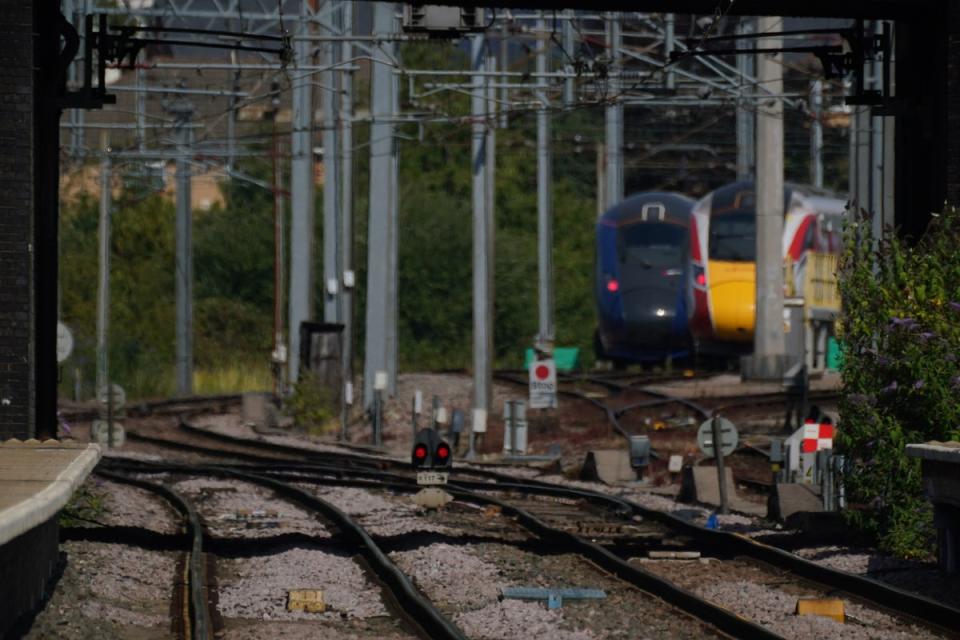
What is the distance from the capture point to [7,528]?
721cm

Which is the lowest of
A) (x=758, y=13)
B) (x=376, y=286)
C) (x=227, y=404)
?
(x=227, y=404)

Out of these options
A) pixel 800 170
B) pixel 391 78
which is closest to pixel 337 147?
pixel 391 78

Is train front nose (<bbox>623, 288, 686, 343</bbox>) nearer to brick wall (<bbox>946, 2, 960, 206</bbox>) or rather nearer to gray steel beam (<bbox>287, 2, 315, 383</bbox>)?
gray steel beam (<bbox>287, 2, 315, 383</bbox>)

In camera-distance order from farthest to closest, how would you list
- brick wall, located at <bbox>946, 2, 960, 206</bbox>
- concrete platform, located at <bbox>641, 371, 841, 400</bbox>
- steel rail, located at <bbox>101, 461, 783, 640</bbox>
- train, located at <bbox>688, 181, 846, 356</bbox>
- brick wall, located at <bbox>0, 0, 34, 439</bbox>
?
train, located at <bbox>688, 181, 846, 356</bbox> < concrete platform, located at <bbox>641, 371, 841, 400</bbox> < brick wall, located at <bbox>946, 2, 960, 206</bbox> < brick wall, located at <bbox>0, 0, 34, 439</bbox> < steel rail, located at <bbox>101, 461, 783, 640</bbox>

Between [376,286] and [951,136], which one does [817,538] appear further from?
[376,286]

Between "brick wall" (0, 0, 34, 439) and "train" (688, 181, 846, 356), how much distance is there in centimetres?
2665

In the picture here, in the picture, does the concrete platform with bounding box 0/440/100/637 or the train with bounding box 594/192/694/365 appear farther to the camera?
the train with bounding box 594/192/694/365

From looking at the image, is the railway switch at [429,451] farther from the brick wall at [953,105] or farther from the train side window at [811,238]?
the train side window at [811,238]

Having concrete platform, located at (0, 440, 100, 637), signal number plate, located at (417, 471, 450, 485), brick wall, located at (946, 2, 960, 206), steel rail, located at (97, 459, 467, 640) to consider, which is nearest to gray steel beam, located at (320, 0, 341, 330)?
steel rail, located at (97, 459, 467, 640)

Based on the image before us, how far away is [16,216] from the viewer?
43.5ft

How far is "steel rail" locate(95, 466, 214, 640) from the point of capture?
10.9 metres

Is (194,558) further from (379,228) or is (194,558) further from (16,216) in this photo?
(379,228)

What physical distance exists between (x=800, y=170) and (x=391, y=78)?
49679 millimetres

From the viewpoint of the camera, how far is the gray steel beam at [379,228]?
33.3m
